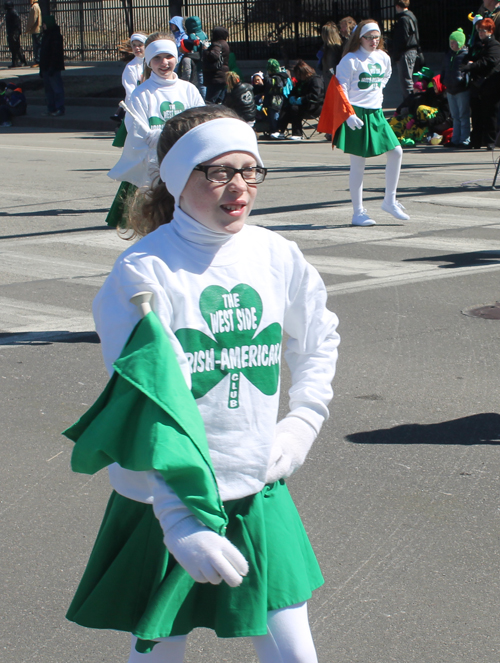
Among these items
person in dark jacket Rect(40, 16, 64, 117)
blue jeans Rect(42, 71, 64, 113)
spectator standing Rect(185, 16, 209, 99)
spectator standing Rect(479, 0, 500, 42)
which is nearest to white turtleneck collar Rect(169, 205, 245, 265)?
spectator standing Rect(479, 0, 500, 42)

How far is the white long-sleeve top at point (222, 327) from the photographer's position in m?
2.16

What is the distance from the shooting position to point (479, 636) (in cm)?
307

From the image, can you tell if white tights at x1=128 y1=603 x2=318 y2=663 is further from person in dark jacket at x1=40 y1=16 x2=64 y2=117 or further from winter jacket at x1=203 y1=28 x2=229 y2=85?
person in dark jacket at x1=40 y1=16 x2=64 y2=117

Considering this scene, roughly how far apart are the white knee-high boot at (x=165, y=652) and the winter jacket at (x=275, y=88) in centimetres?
1846

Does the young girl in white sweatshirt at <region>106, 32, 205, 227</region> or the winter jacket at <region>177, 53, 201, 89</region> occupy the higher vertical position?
the winter jacket at <region>177, 53, 201, 89</region>

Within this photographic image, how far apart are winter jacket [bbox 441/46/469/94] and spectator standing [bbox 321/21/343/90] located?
2.27 m

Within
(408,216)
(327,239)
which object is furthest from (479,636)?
(408,216)

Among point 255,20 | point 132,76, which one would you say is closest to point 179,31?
point 132,76

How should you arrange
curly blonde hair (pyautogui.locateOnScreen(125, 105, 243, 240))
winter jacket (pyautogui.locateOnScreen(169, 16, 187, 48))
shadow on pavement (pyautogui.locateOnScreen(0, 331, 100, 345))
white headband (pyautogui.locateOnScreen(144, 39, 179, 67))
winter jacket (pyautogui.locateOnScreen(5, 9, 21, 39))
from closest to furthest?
curly blonde hair (pyautogui.locateOnScreen(125, 105, 243, 240))
shadow on pavement (pyautogui.locateOnScreen(0, 331, 100, 345))
white headband (pyautogui.locateOnScreen(144, 39, 179, 67))
winter jacket (pyautogui.locateOnScreen(169, 16, 187, 48))
winter jacket (pyautogui.locateOnScreen(5, 9, 21, 39))

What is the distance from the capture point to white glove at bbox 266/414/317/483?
2260 mm

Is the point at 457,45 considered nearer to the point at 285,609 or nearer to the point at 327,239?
the point at 327,239

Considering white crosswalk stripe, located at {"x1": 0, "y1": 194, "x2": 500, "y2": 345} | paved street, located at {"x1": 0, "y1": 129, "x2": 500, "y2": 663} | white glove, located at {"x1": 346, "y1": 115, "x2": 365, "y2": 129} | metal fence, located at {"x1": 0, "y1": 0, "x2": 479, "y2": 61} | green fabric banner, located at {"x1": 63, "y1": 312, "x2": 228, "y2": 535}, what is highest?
metal fence, located at {"x1": 0, "y1": 0, "x2": 479, "y2": 61}

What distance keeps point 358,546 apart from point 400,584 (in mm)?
312

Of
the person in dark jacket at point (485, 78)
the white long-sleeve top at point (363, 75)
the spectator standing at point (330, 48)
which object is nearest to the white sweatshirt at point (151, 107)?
the white long-sleeve top at point (363, 75)
